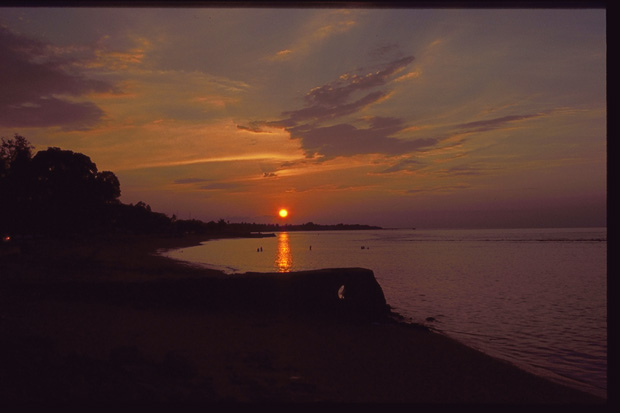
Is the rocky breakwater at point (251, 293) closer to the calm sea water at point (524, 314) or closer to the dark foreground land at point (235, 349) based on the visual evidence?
the dark foreground land at point (235, 349)

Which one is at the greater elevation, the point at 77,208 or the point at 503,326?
the point at 77,208

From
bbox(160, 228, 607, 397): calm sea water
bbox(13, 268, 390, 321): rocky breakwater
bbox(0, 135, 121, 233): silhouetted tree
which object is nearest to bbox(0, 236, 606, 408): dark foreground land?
bbox(13, 268, 390, 321): rocky breakwater

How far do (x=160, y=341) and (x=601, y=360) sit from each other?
1052cm

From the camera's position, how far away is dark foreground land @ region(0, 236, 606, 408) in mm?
6180

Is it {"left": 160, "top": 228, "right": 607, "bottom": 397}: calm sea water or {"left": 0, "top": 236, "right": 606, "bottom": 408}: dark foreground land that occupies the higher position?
{"left": 0, "top": 236, "right": 606, "bottom": 408}: dark foreground land

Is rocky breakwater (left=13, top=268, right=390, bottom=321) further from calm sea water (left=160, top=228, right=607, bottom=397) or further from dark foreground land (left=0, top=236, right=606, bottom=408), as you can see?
calm sea water (left=160, top=228, right=607, bottom=397)

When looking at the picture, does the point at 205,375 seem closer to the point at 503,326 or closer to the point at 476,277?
the point at 503,326

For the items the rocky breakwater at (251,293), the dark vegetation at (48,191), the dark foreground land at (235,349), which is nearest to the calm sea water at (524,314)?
the dark foreground land at (235,349)

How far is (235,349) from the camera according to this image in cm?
879

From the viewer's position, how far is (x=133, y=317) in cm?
1080

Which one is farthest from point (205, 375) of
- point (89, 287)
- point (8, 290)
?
point (8, 290)

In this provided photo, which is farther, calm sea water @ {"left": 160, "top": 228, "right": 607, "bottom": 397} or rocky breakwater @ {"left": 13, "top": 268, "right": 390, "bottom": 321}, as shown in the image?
rocky breakwater @ {"left": 13, "top": 268, "right": 390, "bottom": 321}

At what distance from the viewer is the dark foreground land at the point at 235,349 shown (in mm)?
6180

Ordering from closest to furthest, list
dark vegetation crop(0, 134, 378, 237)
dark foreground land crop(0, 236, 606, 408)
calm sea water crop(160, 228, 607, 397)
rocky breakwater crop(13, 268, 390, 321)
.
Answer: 1. dark foreground land crop(0, 236, 606, 408)
2. calm sea water crop(160, 228, 607, 397)
3. rocky breakwater crop(13, 268, 390, 321)
4. dark vegetation crop(0, 134, 378, 237)
